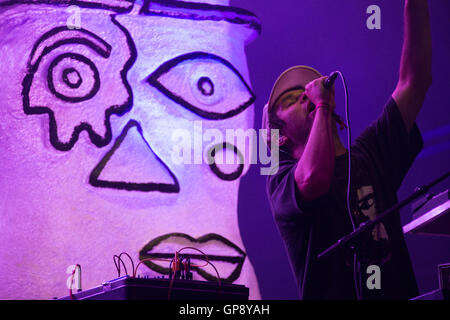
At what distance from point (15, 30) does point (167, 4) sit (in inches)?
25.8

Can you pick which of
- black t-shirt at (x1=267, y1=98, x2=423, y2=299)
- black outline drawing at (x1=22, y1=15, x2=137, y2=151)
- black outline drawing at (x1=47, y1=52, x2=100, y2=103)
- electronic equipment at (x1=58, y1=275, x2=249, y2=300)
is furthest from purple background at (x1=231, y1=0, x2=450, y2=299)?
electronic equipment at (x1=58, y1=275, x2=249, y2=300)

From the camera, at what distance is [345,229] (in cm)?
192

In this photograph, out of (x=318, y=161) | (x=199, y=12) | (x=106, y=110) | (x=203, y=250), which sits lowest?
(x=203, y=250)

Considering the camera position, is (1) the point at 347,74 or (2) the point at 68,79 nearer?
(2) the point at 68,79

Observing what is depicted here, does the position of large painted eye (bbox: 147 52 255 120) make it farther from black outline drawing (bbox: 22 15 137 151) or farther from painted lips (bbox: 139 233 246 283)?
painted lips (bbox: 139 233 246 283)

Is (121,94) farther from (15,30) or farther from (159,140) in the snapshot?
(15,30)

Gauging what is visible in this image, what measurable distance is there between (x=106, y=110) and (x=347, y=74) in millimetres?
1102

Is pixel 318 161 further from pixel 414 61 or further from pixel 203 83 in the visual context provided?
pixel 203 83

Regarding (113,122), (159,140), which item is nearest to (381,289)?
(159,140)

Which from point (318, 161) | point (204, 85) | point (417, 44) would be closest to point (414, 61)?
point (417, 44)

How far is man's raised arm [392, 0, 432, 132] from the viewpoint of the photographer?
203 cm

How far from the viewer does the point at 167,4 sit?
2494 mm

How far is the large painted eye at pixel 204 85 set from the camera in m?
2.44

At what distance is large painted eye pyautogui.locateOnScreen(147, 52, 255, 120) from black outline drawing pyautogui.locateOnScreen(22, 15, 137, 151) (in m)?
0.14
